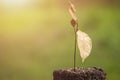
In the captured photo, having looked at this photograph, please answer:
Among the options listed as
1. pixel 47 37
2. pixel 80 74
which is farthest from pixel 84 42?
pixel 47 37

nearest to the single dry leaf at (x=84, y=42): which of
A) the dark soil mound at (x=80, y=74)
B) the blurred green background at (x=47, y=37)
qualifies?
the dark soil mound at (x=80, y=74)

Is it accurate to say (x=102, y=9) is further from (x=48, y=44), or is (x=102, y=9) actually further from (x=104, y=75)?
(x=104, y=75)

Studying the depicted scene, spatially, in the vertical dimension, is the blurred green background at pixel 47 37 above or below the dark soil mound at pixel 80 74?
above

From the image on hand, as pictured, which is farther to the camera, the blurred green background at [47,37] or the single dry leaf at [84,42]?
the blurred green background at [47,37]

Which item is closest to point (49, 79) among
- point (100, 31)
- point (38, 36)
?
point (38, 36)

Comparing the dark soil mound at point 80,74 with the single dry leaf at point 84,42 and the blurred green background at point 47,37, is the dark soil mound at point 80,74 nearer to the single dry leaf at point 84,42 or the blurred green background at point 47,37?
the single dry leaf at point 84,42

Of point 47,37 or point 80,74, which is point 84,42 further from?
point 47,37

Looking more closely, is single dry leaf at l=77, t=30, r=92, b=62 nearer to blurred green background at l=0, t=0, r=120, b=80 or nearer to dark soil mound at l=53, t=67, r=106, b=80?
dark soil mound at l=53, t=67, r=106, b=80

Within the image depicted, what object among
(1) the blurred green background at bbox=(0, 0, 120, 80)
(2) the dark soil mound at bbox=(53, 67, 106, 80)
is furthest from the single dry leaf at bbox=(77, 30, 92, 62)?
(1) the blurred green background at bbox=(0, 0, 120, 80)
